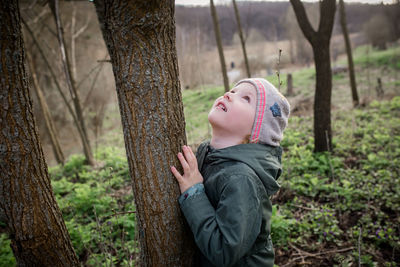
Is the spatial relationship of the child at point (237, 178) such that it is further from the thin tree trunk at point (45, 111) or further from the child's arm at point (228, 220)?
the thin tree trunk at point (45, 111)

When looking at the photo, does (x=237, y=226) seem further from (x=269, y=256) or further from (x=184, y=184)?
(x=269, y=256)

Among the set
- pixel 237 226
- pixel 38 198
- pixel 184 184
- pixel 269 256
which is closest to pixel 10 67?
pixel 38 198

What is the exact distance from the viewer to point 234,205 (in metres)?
1.12

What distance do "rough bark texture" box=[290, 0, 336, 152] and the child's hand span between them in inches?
139

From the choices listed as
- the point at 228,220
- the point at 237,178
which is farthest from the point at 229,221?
the point at 237,178

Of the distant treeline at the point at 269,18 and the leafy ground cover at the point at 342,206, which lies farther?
the distant treeline at the point at 269,18

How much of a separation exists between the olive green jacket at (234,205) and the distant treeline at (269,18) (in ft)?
62.4

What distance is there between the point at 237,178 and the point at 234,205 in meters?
0.13

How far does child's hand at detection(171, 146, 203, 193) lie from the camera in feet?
4.28

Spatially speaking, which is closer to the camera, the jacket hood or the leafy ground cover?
the jacket hood

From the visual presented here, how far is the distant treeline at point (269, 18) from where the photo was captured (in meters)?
21.9

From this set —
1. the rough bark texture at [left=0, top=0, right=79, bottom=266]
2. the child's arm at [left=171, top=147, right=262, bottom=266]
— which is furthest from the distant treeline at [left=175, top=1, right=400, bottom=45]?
the child's arm at [left=171, top=147, right=262, bottom=266]

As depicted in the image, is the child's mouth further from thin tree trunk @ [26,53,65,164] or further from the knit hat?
thin tree trunk @ [26,53,65,164]

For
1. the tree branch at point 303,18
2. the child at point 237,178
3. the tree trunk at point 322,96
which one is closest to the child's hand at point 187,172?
the child at point 237,178
